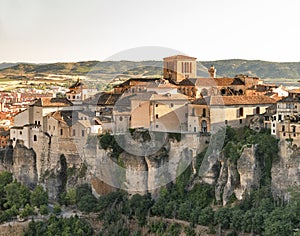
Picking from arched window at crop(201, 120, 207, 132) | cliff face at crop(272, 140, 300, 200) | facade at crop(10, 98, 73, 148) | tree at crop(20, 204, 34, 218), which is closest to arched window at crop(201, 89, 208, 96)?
arched window at crop(201, 120, 207, 132)

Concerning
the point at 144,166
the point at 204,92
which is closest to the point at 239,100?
the point at 204,92

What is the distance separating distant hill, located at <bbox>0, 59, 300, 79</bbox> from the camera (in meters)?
61.7

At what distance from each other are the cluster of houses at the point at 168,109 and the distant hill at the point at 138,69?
459 inches

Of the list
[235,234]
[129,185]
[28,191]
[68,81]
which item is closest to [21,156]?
[28,191]

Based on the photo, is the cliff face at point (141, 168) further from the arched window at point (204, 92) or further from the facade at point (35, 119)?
the arched window at point (204, 92)

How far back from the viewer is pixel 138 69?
56.5 meters

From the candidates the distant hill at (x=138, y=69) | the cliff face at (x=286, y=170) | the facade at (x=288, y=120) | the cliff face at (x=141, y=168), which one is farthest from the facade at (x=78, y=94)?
the cliff face at (x=286, y=170)

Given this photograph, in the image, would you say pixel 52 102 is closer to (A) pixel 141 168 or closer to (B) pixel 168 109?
(A) pixel 141 168

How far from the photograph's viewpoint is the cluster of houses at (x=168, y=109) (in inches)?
1265

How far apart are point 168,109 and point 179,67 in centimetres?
818

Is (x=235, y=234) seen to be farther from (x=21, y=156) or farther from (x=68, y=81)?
(x=68, y=81)

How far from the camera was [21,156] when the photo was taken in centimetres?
3828

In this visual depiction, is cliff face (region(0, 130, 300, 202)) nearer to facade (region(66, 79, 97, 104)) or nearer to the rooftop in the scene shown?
the rooftop

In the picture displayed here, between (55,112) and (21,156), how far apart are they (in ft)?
12.6
